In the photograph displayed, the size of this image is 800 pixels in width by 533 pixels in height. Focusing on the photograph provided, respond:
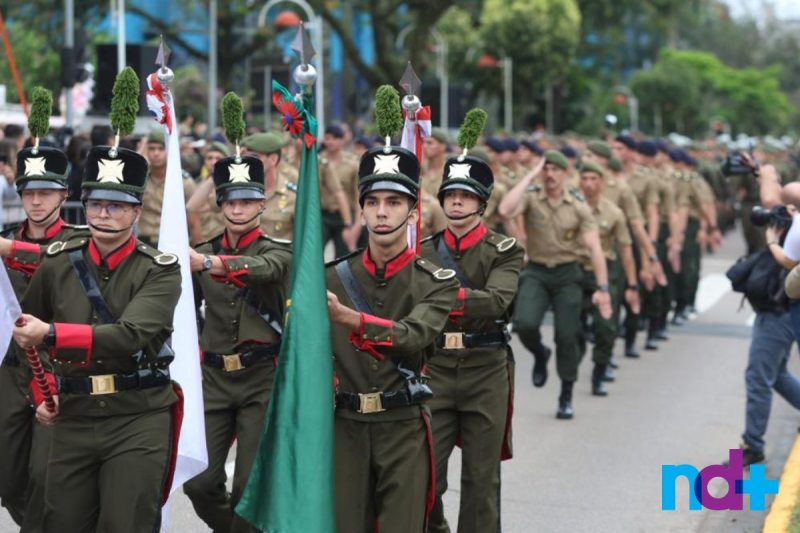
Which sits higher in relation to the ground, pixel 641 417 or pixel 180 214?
pixel 180 214

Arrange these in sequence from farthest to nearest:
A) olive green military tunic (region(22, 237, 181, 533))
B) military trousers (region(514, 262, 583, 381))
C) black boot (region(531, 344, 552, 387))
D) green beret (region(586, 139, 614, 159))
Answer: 1. green beret (region(586, 139, 614, 159))
2. black boot (region(531, 344, 552, 387))
3. military trousers (region(514, 262, 583, 381))
4. olive green military tunic (region(22, 237, 181, 533))

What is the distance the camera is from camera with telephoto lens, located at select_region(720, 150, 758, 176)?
10.4m

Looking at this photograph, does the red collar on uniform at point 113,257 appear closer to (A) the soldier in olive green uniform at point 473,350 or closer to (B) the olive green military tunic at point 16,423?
(B) the olive green military tunic at point 16,423

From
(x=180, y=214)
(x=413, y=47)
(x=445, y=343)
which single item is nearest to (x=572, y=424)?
(x=445, y=343)

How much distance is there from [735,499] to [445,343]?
271cm

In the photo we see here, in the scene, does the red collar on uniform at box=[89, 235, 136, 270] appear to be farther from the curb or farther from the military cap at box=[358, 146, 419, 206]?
the curb

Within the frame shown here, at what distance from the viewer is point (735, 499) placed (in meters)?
9.43

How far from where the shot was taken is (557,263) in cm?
1244

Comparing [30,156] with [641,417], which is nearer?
[30,156]

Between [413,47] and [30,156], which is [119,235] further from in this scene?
[413,47]

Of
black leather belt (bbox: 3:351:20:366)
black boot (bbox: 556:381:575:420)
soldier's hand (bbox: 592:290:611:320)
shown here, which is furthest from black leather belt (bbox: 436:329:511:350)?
soldier's hand (bbox: 592:290:611:320)

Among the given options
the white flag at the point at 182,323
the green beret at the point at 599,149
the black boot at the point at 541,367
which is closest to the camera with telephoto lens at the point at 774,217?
the black boot at the point at 541,367

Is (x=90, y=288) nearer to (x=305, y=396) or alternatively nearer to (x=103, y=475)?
(x=103, y=475)

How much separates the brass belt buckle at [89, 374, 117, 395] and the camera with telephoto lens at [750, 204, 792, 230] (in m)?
4.64
